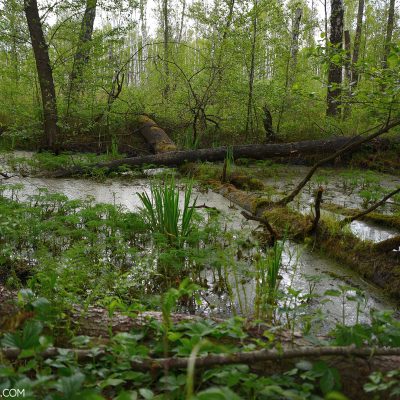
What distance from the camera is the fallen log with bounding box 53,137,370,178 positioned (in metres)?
7.80

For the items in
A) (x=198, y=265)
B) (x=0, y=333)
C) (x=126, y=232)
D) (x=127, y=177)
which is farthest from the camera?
(x=127, y=177)

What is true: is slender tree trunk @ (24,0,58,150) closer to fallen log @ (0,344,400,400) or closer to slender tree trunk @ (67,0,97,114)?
slender tree trunk @ (67,0,97,114)

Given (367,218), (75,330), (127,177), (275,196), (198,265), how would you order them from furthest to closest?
(127,177) < (275,196) < (367,218) < (198,265) < (75,330)

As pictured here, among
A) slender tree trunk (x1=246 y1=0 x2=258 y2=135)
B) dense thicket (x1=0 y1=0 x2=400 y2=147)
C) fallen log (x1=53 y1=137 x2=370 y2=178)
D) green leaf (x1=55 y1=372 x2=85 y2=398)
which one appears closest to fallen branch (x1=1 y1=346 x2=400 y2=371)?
green leaf (x1=55 y1=372 x2=85 y2=398)

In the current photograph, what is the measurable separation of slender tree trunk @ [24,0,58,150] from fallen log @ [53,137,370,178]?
1.97m

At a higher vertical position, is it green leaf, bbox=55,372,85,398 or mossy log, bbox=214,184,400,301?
green leaf, bbox=55,372,85,398

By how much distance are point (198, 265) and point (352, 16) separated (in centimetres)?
3103

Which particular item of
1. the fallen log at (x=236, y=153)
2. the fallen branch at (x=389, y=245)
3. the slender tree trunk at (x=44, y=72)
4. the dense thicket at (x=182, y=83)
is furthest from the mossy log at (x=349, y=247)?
the slender tree trunk at (x=44, y=72)

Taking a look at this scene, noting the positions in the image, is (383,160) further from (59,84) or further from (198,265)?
(59,84)

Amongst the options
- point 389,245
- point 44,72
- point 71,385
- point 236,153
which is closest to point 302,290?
point 389,245

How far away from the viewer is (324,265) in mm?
3615

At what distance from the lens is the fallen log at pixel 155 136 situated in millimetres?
9102

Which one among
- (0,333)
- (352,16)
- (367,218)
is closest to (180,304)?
(0,333)

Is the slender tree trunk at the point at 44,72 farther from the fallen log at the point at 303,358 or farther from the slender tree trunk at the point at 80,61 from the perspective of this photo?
the fallen log at the point at 303,358
